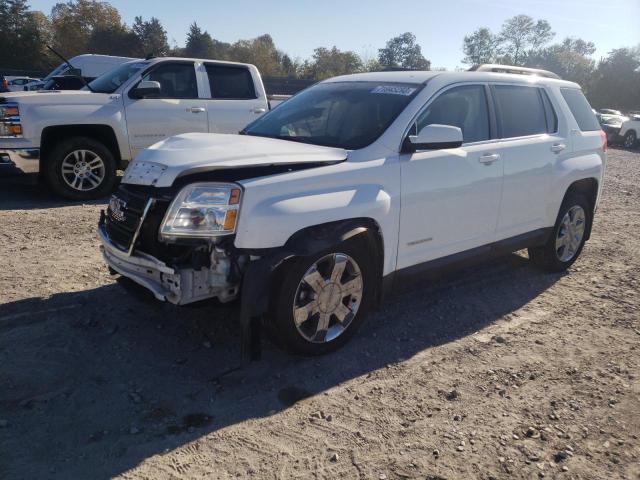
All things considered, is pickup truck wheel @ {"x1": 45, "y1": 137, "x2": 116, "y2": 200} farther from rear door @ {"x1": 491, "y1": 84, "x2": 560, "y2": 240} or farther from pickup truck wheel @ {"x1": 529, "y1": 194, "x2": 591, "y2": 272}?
pickup truck wheel @ {"x1": 529, "y1": 194, "x2": 591, "y2": 272}

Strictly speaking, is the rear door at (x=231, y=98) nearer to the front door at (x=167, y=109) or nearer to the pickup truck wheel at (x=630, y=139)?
the front door at (x=167, y=109)

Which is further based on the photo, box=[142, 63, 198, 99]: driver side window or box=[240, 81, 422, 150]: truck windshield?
box=[142, 63, 198, 99]: driver side window

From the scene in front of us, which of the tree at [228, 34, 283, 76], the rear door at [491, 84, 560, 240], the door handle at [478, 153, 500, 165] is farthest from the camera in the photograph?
the tree at [228, 34, 283, 76]

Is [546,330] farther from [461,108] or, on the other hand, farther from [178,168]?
[178,168]

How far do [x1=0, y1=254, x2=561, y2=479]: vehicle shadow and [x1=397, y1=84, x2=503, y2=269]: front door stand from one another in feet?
1.93

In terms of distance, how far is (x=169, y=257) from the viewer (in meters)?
3.22

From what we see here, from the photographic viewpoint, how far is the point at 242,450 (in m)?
2.63

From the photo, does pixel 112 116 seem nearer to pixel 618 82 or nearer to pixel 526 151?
pixel 526 151

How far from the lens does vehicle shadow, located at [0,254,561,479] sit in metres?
2.64

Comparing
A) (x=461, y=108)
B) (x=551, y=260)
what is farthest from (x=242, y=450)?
(x=551, y=260)

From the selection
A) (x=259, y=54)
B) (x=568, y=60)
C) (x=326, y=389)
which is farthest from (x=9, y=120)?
(x=568, y=60)

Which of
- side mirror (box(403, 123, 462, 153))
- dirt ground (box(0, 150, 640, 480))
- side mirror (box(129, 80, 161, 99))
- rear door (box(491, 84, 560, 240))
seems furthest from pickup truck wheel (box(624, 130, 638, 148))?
side mirror (box(403, 123, 462, 153))

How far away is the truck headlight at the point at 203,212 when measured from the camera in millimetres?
3012

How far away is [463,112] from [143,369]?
310 cm
